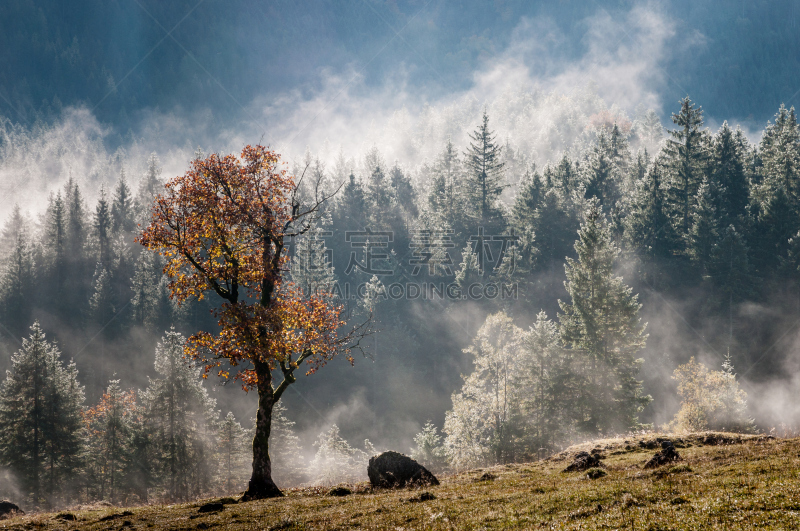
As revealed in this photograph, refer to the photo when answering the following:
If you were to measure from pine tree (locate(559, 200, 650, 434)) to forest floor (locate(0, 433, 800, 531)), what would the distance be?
95.8ft

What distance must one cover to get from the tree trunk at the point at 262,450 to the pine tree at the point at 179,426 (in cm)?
3881

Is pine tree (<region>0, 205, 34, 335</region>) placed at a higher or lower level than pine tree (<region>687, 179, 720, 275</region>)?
higher

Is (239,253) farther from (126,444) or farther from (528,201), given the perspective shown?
(528,201)

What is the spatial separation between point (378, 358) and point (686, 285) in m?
55.7

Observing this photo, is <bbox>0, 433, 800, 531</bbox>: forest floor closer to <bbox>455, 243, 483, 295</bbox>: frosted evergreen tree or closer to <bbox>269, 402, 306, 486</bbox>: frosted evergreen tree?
<bbox>269, 402, 306, 486</bbox>: frosted evergreen tree

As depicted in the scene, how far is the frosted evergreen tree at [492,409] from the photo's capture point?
49.6 metres

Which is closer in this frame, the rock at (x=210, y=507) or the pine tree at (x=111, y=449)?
the rock at (x=210, y=507)

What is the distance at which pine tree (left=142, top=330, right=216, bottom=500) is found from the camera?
178 feet

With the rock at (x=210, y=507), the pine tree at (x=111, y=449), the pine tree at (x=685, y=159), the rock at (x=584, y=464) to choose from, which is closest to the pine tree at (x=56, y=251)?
the pine tree at (x=111, y=449)

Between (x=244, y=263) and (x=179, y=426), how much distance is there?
42.9 m

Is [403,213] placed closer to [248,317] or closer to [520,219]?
[520,219]

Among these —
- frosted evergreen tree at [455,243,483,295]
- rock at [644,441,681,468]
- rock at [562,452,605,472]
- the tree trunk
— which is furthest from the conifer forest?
rock at [644,441,681,468]

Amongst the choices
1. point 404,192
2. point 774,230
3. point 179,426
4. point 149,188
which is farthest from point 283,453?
point 149,188

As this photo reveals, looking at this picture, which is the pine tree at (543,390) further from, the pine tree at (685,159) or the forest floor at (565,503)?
the pine tree at (685,159)
